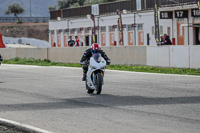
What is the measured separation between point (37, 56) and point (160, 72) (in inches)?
618

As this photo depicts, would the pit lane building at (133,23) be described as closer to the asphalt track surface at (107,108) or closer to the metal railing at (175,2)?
the metal railing at (175,2)

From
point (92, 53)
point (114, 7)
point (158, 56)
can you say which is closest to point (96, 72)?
point (92, 53)

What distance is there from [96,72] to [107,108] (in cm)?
315

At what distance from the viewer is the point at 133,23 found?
5103 cm

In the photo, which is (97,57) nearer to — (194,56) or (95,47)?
(95,47)

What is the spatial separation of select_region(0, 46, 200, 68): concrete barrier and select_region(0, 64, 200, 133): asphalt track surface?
7086 mm

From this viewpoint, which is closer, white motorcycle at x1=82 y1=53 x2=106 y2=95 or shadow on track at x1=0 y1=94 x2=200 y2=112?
shadow on track at x1=0 y1=94 x2=200 y2=112

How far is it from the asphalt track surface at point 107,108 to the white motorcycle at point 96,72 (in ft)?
0.89

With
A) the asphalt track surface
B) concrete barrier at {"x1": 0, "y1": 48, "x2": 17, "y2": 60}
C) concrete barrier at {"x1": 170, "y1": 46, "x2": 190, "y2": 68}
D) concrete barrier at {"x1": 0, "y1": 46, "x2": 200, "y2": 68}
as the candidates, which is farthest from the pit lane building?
the asphalt track surface

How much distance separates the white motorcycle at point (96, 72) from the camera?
1405 centimetres

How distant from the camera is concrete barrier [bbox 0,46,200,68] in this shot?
23797mm

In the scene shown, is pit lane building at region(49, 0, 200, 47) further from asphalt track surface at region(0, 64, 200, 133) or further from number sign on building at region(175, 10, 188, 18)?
asphalt track surface at region(0, 64, 200, 133)

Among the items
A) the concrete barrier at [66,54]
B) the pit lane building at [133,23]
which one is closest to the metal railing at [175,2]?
the pit lane building at [133,23]

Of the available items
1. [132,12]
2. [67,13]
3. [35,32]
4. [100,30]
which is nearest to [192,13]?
[132,12]
